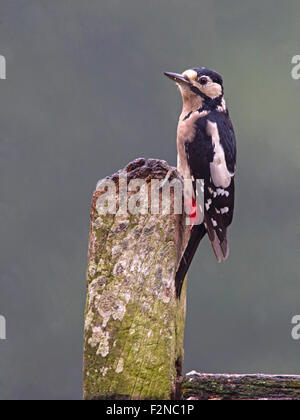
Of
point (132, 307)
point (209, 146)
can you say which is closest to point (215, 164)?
point (209, 146)

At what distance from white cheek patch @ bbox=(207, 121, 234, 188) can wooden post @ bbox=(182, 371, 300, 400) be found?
5.18 feet

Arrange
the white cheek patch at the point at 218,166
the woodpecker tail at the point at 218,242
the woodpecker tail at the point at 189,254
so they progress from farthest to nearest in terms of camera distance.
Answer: the white cheek patch at the point at 218,166 → the woodpecker tail at the point at 218,242 → the woodpecker tail at the point at 189,254

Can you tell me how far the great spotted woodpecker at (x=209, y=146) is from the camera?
4195 millimetres

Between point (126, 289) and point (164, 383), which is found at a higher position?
point (126, 289)

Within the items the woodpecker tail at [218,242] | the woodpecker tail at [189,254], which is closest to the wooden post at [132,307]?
the woodpecker tail at [189,254]

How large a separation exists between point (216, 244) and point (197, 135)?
925mm

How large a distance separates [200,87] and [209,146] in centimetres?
50

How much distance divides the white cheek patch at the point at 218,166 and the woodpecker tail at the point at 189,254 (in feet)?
1.64

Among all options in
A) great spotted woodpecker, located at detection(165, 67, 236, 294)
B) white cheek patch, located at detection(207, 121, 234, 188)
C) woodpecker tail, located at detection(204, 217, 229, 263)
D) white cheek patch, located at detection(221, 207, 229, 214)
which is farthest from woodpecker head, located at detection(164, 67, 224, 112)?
woodpecker tail, located at detection(204, 217, 229, 263)

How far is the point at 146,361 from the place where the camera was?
304 centimetres

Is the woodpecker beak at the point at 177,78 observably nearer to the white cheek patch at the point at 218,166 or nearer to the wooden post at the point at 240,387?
the white cheek patch at the point at 218,166
